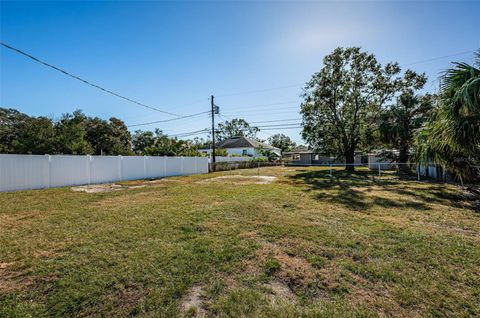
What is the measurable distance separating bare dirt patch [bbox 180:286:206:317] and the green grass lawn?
0.03 feet

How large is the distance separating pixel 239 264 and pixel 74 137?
76.3 feet

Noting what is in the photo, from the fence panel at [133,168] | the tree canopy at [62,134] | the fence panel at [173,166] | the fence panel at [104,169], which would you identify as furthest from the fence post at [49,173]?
the tree canopy at [62,134]

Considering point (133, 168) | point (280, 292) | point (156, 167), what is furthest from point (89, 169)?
point (280, 292)

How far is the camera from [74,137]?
66.3 ft

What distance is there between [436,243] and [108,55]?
13085 millimetres

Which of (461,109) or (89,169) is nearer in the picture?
(461,109)

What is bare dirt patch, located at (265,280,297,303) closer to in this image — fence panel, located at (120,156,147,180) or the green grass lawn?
the green grass lawn

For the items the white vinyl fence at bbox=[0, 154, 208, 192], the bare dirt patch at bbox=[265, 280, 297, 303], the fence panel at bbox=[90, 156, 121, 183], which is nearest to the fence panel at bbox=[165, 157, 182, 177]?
the white vinyl fence at bbox=[0, 154, 208, 192]

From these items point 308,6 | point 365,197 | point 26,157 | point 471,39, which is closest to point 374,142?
point 471,39

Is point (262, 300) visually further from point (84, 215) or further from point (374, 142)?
point (374, 142)

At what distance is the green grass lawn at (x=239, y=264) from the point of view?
88.4 inches

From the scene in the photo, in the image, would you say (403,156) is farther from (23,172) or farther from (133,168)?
(23,172)

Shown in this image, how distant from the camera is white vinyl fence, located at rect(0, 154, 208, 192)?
30.4 ft

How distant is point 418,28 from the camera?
29.8 feet
